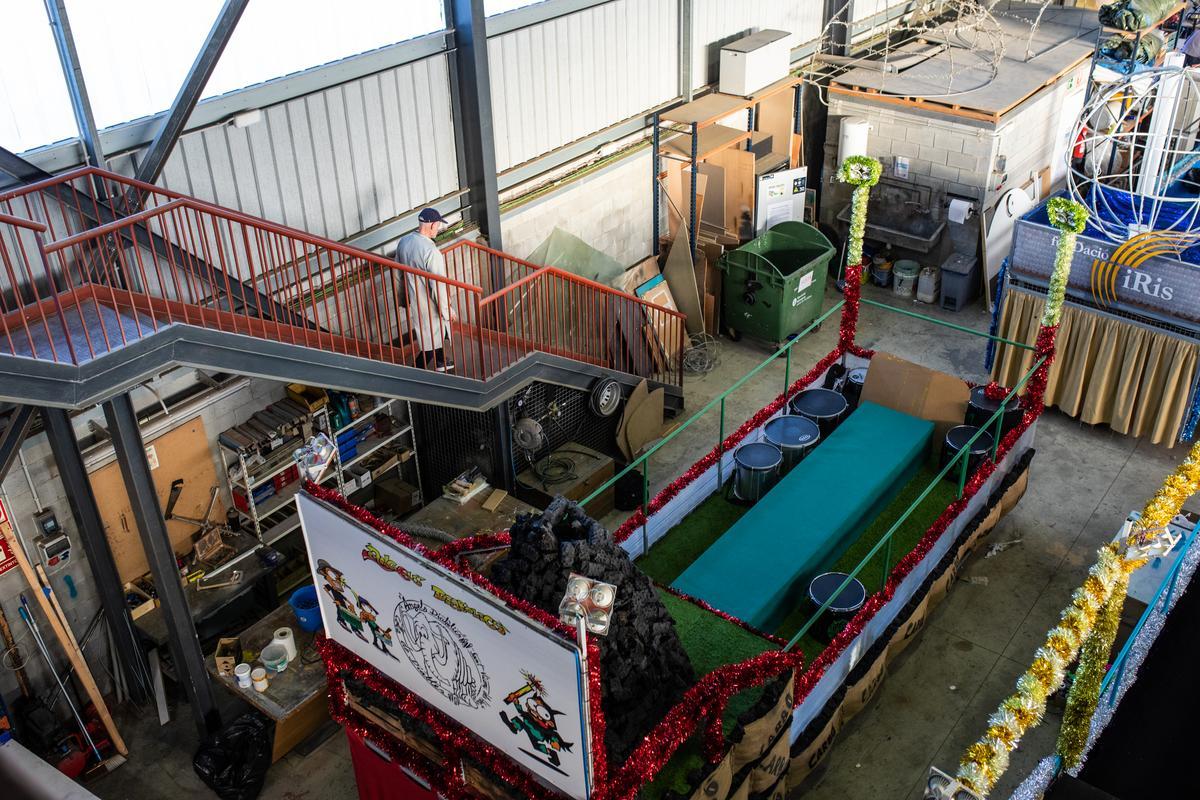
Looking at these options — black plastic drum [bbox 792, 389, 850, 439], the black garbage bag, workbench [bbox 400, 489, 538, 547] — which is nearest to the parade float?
black plastic drum [bbox 792, 389, 850, 439]

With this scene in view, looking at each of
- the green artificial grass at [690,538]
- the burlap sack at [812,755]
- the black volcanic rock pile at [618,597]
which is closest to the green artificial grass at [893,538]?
the burlap sack at [812,755]

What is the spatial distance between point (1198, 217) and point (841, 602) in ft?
24.8

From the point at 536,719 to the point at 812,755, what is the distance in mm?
3563

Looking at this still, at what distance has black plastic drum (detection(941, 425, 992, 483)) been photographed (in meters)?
11.6

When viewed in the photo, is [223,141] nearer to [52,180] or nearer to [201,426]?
[52,180]

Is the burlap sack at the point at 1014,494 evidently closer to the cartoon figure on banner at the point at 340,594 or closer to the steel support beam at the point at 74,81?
the cartoon figure on banner at the point at 340,594

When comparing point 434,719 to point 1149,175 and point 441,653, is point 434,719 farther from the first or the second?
point 1149,175

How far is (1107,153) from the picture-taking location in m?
17.9

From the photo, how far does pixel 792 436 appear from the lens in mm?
11844

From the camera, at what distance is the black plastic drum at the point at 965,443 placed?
11.6 metres

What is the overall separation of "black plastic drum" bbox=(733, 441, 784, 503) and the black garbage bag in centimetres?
506

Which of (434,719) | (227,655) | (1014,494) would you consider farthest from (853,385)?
(227,655)

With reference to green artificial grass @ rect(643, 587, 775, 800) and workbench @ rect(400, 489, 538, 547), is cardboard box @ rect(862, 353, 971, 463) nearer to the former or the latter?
workbench @ rect(400, 489, 538, 547)

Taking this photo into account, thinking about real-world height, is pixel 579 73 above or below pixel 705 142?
above
